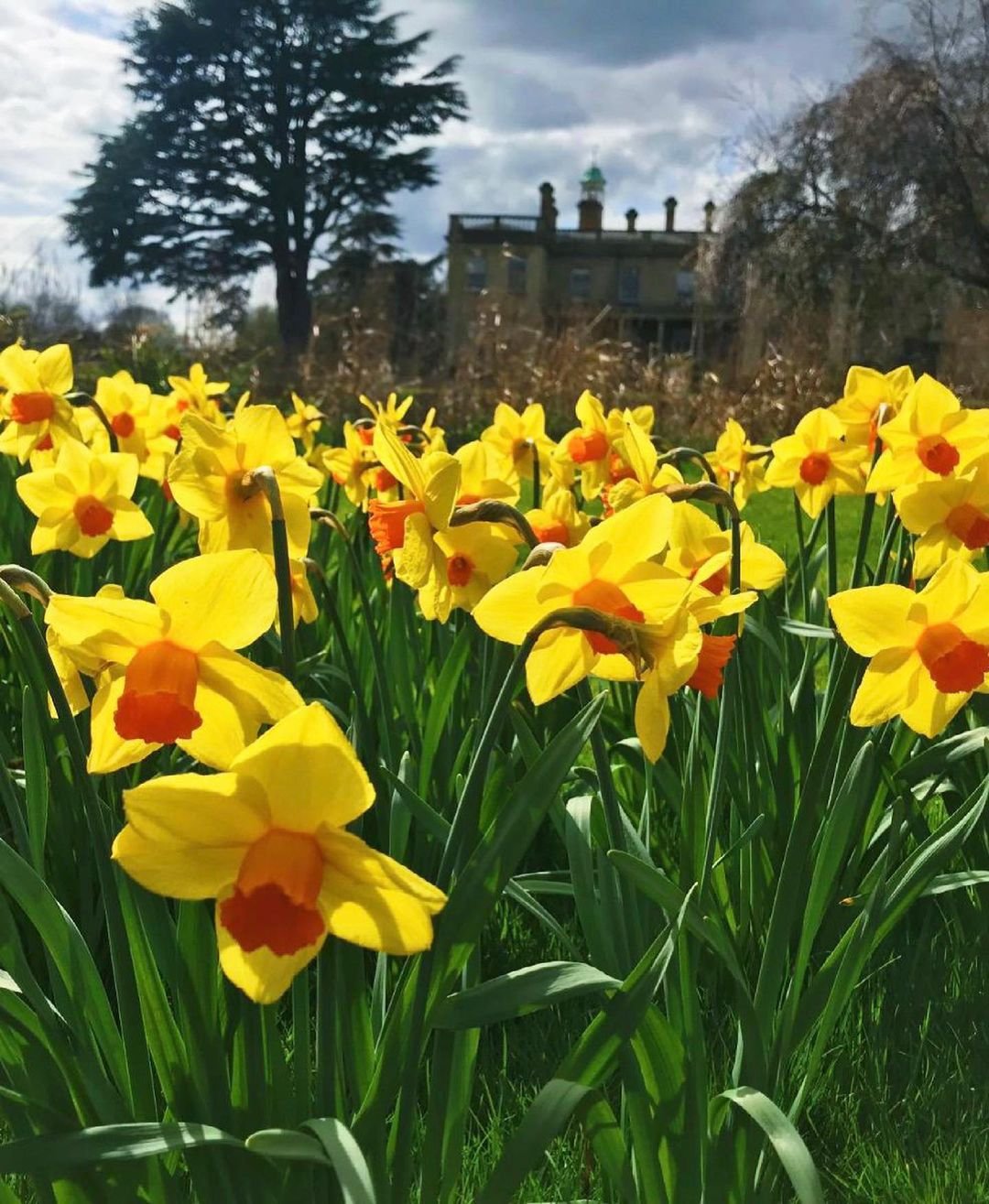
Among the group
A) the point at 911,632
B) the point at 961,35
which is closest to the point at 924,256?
the point at 961,35

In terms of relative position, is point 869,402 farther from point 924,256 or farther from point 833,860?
point 924,256

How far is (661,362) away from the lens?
47.0ft

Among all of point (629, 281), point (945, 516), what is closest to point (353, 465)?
point (945, 516)

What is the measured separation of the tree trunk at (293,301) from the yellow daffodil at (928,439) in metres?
27.7

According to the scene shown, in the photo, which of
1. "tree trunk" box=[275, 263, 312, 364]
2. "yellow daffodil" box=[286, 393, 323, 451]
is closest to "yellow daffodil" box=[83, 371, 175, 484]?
"yellow daffodil" box=[286, 393, 323, 451]

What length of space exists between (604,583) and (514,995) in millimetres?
394

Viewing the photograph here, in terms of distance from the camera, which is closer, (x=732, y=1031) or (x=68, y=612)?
(x=68, y=612)

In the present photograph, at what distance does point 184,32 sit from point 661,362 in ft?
64.6

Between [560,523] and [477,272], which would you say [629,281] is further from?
[560,523]

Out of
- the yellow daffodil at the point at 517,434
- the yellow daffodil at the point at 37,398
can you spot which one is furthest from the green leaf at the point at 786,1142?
the yellow daffodil at the point at 37,398

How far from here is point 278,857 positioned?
73 centimetres

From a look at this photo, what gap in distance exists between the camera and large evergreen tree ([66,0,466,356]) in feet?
88.3

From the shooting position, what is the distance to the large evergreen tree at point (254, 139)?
2692 cm

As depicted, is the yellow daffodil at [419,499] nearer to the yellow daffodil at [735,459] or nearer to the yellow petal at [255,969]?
the yellow petal at [255,969]
